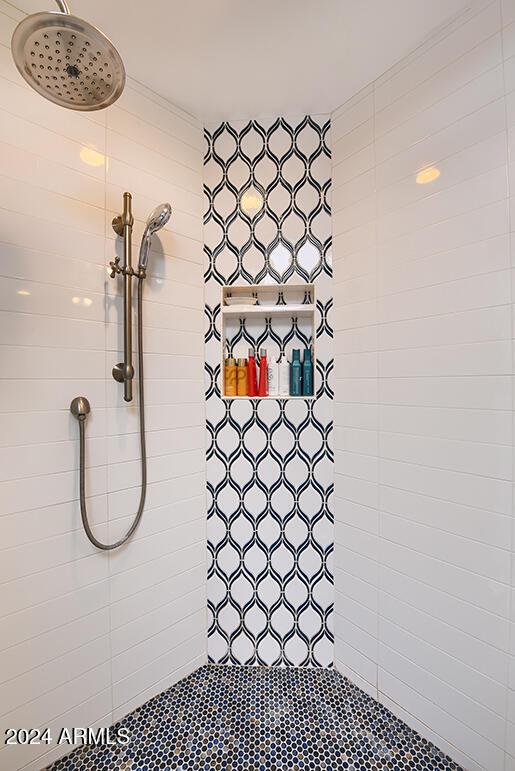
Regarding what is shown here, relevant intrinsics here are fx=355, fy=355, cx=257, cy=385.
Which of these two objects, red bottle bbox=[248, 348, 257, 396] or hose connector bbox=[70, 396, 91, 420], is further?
red bottle bbox=[248, 348, 257, 396]

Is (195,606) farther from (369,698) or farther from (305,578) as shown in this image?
(369,698)

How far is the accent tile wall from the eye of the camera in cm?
157

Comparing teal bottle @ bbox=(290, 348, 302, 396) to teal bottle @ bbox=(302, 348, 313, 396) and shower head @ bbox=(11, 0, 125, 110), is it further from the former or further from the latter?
shower head @ bbox=(11, 0, 125, 110)

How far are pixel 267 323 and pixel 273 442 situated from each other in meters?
0.55

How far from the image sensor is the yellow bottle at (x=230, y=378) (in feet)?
5.28

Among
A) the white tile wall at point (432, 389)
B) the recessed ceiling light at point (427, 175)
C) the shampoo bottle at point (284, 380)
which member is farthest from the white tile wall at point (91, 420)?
the recessed ceiling light at point (427, 175)

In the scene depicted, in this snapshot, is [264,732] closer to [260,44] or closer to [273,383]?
[273,383]

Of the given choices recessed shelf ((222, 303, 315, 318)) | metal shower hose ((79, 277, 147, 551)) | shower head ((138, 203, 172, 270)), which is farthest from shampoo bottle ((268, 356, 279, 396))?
shower head ((138, 203, 172, 270))

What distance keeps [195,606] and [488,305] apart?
165cm

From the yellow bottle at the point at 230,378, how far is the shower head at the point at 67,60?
99 centimetres

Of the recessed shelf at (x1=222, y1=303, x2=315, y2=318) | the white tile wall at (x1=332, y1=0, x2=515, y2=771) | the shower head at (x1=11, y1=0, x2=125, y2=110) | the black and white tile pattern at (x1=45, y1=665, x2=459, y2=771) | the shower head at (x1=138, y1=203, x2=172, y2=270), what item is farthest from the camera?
the recessed shelf at (x1=222, y1=303, x2=315, y2=318)

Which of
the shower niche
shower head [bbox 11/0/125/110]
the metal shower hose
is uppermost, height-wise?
shower head [bbox 11/0/125/110]

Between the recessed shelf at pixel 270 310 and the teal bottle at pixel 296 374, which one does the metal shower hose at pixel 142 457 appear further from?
the teal bottle at pixel 296 374

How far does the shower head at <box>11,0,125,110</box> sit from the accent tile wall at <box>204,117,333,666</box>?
0.84 meters
